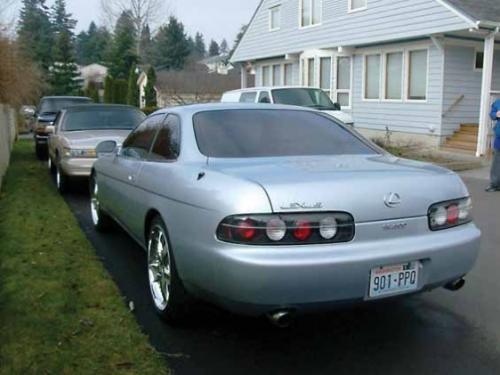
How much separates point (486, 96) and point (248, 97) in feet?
21.2

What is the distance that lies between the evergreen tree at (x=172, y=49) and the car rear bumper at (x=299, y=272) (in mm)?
73701

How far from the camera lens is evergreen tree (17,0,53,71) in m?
16.8

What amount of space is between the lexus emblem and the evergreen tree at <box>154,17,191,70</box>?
73.6 meters

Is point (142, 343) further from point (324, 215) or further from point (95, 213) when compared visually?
point (95, 213)

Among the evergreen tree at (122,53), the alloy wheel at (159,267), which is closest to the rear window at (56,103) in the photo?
the alloy wheel at (159,267)

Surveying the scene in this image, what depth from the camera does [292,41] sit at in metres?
22.7

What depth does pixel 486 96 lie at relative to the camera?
1390 centimetres

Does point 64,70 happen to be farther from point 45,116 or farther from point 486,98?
point 486,98

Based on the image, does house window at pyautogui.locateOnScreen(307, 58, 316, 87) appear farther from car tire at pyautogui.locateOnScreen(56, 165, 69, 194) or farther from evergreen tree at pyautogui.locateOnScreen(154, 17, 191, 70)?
evergreen tree at pyautogui.locateOnScreen(154, 17, 191, 70)

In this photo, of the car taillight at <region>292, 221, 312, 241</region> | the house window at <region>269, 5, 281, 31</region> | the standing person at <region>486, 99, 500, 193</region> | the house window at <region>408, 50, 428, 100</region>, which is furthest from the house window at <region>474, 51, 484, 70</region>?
the car taillight at <region>292, 221, 312, 241</region>

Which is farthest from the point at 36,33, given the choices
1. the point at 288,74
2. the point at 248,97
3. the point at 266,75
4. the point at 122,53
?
the point at 248,97

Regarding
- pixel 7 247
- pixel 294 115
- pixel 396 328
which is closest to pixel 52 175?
pixel 7 247

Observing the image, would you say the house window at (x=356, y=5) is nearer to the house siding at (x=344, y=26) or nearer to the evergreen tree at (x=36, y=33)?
the house siding at (x=344, y=26)

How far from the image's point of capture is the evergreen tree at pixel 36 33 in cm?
1678
